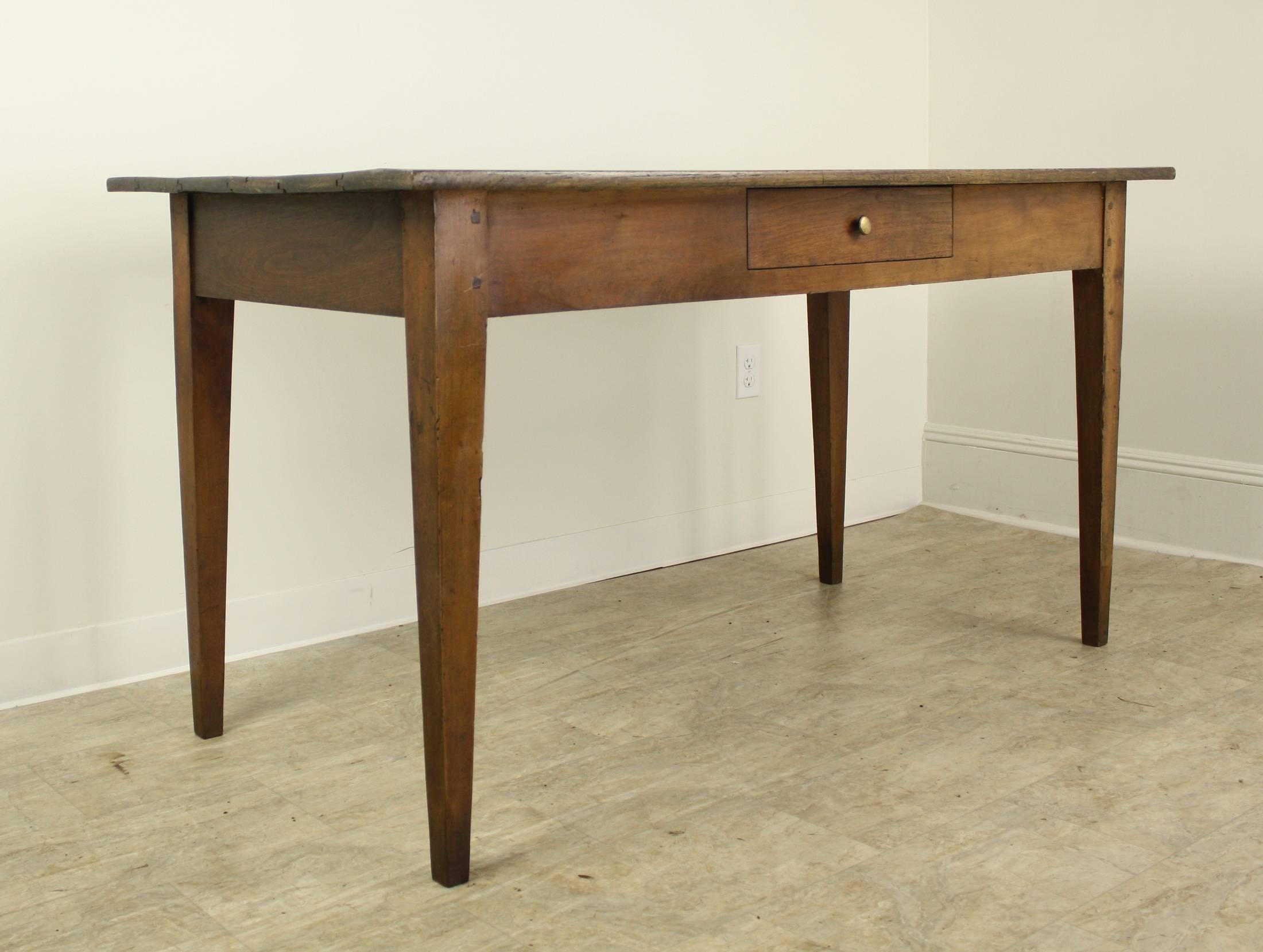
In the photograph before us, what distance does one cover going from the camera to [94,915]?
3.85ft

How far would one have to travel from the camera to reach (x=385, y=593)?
2053mm

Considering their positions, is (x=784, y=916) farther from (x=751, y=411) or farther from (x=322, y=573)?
(x=751, y=411)

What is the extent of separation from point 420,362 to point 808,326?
1101mm

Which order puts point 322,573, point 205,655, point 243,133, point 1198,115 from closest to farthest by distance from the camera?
point 205,655, point 243,133, point 322,573, point 1198,115

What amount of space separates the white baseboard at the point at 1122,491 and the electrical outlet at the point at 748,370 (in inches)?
20.2

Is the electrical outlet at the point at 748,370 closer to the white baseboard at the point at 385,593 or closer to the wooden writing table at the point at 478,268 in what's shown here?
the white baseboard at the point at 385,593

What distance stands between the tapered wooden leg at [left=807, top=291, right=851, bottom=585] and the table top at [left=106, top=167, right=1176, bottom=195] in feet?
1.63

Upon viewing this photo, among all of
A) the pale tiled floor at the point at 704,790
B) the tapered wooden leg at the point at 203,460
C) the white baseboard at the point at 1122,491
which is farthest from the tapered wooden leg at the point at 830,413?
the tapered wooden leg at the point at 203,460

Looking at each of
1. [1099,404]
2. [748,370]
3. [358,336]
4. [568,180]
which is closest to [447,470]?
[568,180]

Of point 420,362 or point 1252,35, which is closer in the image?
point 420,362

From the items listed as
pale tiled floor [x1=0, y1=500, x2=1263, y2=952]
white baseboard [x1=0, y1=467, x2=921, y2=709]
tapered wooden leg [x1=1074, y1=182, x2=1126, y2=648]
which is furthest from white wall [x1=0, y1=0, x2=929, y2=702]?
tapered wooden leg [x1=1074, y1=182, x2=1126, y2=648]

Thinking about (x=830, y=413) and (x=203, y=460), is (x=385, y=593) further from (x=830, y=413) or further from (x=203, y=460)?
(x=830, y=413)

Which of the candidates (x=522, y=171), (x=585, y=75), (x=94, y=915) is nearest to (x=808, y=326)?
(x=585, y=75)

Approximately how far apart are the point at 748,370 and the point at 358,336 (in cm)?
82
